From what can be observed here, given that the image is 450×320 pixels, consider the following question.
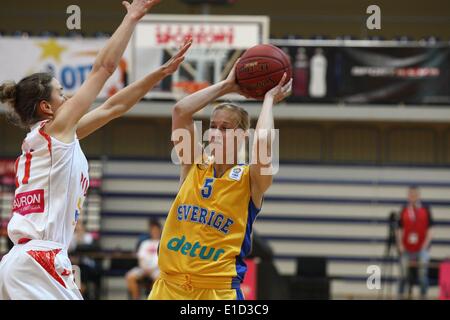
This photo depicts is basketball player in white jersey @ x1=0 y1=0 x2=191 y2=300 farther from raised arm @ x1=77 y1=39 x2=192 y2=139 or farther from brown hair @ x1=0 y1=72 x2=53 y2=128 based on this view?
raised arm @ x1=77 y1=39 x2=192 y2=139

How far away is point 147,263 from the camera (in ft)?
43.2

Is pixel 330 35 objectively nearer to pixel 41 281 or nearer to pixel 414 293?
pixel 414 293

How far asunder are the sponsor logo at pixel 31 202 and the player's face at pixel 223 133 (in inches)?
44.0

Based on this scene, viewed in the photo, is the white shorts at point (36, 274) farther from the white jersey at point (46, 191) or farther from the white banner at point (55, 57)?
the white banner at point (55, 57)

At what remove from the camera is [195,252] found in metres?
4.66

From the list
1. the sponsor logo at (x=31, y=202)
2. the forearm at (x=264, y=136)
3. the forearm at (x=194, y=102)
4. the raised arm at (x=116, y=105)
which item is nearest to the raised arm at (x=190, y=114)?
the forearm at (x=194, y=102)

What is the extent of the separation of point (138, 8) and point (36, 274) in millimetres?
1520

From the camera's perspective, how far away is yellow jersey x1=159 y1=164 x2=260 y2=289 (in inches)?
184

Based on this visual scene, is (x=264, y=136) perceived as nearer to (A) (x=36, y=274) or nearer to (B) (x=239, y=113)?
(B) (x=239, y=113)

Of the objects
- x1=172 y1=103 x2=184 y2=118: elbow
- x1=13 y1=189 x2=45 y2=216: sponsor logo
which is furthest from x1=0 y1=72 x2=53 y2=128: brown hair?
x1=172 y1=103 x2=184 y2=118: elbow

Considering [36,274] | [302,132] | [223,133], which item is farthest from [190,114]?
[302,132]

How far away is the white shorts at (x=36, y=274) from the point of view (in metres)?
3.95

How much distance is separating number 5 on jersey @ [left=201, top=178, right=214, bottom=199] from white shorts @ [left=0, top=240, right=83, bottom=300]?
999 millimetres

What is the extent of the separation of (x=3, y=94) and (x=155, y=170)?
13.1 meters
